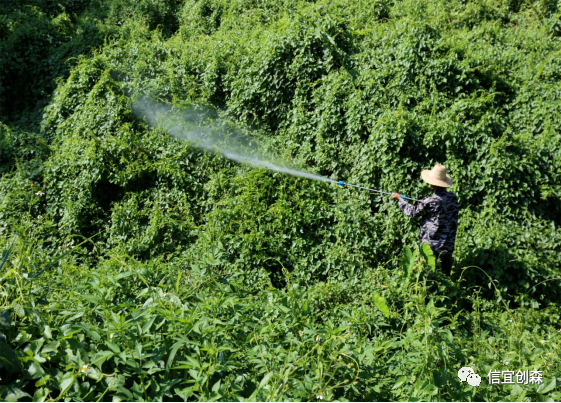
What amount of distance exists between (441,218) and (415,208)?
0.34 m

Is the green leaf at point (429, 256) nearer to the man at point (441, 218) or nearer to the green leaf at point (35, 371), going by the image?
the man at point (441, 218)

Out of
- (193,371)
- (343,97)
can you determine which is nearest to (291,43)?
(343,97)

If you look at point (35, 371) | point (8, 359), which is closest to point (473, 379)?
point (35, 371)

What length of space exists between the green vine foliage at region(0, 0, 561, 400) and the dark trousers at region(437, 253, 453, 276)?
0.71ft

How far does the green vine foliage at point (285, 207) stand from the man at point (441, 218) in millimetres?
361

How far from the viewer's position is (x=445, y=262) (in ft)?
16.5

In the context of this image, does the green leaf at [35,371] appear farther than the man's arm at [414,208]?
No

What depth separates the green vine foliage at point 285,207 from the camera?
265cm

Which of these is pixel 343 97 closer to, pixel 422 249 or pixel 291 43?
pixel 291 43

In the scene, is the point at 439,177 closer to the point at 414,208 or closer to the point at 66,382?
the point at 414,208

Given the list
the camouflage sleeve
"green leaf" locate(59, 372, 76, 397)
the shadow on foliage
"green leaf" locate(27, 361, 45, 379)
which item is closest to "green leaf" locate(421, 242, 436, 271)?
A: the camouflage sleeve

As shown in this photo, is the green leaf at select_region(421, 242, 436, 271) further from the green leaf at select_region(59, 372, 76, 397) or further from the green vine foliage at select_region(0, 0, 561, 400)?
the green leaf at select_region(59, 372, 76, 397)

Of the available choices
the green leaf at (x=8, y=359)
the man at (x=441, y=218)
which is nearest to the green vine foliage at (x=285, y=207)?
the green leaf at (x=8, y=359)

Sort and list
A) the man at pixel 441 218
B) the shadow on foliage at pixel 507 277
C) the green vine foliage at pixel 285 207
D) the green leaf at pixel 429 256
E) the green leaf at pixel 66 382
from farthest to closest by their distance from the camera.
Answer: the shadow on foliage at pixel 507 277, the man at pixel 441 218, the green leaf at pixel 429 256, the green vine foliage at pixel 285 207, the green leaf at pixel 66 382
